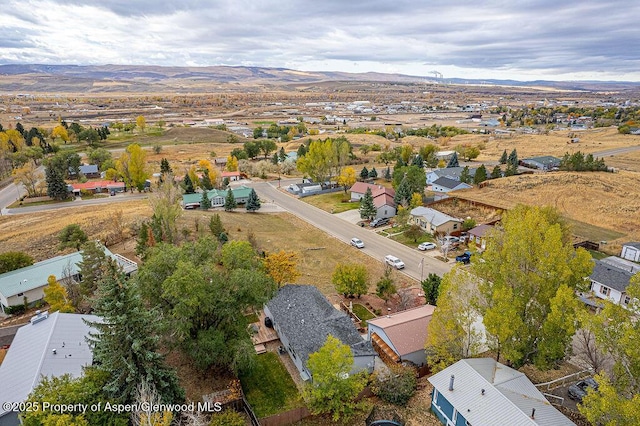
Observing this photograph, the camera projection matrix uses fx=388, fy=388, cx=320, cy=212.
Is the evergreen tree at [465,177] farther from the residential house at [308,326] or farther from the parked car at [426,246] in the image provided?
the residential house at [308,326]

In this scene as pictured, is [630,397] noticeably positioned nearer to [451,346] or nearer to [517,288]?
[517,288]

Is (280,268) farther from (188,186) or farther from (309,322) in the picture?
(188,186)

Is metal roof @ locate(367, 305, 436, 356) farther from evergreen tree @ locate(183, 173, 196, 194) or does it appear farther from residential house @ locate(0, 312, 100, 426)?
evergreen tree @ locate(183, 173, 196, 194)

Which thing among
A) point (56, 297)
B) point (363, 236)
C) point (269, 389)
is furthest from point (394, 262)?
point (56, 297)

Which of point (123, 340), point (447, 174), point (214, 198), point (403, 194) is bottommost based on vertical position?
point (214, 198)

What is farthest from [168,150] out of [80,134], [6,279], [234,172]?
[6,279]

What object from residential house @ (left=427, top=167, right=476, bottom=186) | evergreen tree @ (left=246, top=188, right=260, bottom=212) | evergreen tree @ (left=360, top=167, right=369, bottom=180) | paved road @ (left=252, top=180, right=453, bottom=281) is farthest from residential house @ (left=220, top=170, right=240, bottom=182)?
residential house @ (left=427, top=167, right=476, bottom=186)
